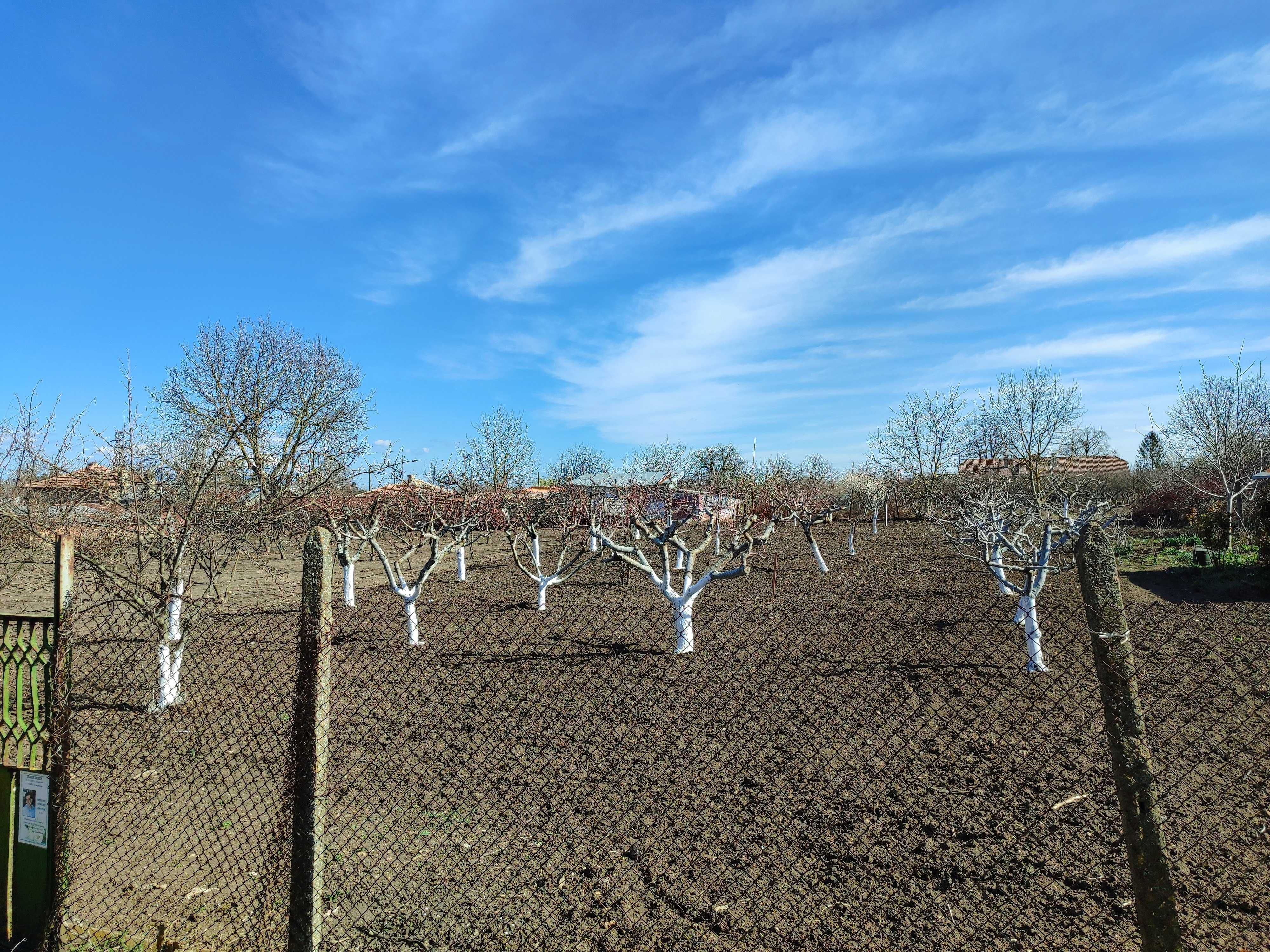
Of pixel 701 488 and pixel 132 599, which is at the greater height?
pixel 701 488

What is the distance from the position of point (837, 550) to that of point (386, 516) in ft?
41.3

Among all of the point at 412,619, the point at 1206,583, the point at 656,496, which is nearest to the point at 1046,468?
the point at 1206,583

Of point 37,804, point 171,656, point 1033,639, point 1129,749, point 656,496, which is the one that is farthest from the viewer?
point 656,496

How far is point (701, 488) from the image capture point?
33062 mm

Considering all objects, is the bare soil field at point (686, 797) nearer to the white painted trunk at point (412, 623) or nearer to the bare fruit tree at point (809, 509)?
the white painted trunk at point (412, 623)

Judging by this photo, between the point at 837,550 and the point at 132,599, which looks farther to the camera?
the point at 837,550

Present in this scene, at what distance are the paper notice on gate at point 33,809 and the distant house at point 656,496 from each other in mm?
7072

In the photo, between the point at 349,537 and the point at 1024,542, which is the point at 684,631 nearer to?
the point at 349,537

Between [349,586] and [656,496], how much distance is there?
654 centimetres

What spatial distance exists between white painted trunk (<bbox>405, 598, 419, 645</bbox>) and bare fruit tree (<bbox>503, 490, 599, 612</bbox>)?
2.47 meters

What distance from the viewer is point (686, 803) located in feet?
13.5

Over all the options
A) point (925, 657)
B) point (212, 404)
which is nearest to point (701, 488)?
point (212, 404)

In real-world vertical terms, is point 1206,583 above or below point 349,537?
below

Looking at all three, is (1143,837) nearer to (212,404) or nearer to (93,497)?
(93,497)
